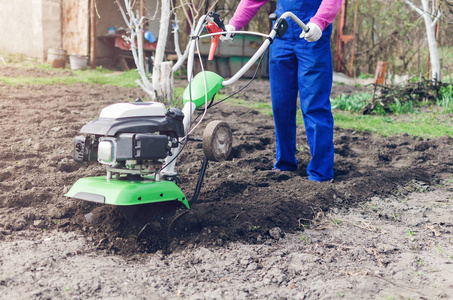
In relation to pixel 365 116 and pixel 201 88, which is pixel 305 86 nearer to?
Answer: pixel 201 88

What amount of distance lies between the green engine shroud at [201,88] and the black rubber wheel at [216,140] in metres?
0.19

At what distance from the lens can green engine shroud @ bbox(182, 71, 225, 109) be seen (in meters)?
2.85

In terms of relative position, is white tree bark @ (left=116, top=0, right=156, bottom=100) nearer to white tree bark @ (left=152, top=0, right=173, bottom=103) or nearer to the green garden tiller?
white tree bark @ (left=152, top=0, right=173, bottom=103)

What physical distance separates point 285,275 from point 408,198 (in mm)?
1699

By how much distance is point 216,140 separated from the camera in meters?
2.74

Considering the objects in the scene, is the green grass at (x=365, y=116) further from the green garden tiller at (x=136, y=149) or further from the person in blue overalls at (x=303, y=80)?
the green garden tiller at (x=136, y=149)

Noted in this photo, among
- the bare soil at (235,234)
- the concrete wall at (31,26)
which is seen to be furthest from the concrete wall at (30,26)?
the bare soil at (235,234)

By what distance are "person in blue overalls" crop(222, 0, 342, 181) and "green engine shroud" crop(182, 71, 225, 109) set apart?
553 millimetres

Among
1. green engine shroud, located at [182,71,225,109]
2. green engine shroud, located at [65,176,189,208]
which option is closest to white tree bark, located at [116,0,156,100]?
green engine shroud, located at [182,71,225,109]

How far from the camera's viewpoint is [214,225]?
2.70 metres

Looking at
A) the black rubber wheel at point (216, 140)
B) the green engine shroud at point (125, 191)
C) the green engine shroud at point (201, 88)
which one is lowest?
the green engine shroud at point (125, 191)

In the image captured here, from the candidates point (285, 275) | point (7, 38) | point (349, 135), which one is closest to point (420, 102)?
point (349, 135)

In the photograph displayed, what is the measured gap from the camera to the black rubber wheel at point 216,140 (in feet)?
8.84

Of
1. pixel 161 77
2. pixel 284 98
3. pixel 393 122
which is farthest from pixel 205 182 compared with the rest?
pixel 393 122
